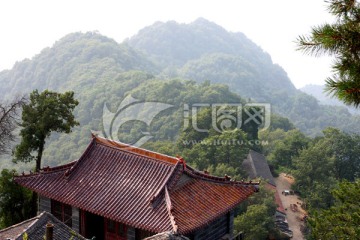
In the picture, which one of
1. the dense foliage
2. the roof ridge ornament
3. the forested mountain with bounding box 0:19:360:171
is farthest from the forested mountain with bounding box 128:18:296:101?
the roof ridge ornament

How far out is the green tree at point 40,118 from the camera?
21484 mm

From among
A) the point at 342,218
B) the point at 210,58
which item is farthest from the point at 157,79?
the point at 342,218

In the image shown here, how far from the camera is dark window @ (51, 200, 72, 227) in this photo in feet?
56.1

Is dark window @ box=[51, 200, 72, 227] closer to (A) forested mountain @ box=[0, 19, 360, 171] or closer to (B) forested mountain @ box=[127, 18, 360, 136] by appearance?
(A) forested mountain @ box=[0, 19, 360, 171]

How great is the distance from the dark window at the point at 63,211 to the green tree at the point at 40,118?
451 centimetres

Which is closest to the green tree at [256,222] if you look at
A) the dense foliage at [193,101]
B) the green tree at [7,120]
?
the dense foliage at [193,101]

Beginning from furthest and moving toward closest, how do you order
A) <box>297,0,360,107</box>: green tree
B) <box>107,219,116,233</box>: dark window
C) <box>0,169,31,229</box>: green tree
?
<box>0,169,31,229</box>: green tree
<box>107,219,116,233</box>: dark window
<box>297,0,360,107</box>: green tree

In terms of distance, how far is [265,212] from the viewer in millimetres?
30234

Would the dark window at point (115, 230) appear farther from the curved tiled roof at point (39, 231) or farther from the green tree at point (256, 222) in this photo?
the green tree at point (256, 222)

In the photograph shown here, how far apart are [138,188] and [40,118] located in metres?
8.01

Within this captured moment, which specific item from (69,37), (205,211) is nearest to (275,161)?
(205,211)

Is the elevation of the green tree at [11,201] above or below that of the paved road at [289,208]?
above

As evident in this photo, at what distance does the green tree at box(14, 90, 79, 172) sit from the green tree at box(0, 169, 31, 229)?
1330 mm

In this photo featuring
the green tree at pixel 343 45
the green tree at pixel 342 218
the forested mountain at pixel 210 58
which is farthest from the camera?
the forested mountain at pixel 210 58
